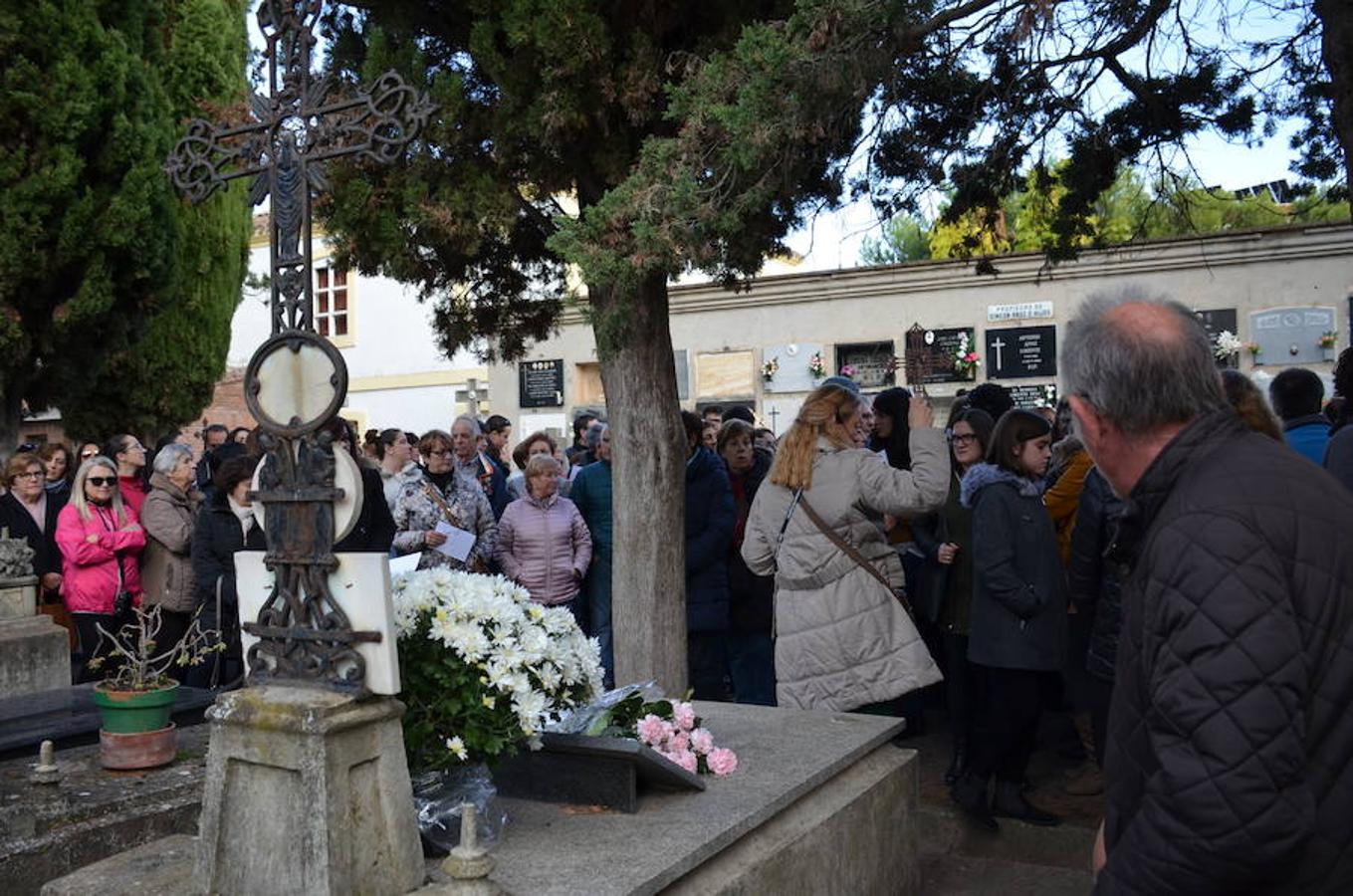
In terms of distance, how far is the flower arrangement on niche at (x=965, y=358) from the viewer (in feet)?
52.9

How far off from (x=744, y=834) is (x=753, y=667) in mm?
3700

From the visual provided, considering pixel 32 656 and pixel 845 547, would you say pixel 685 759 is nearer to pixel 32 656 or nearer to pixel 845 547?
pixel 845 547

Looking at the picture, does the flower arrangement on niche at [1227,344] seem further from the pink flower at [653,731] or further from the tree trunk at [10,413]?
the tree trunk at [10,413]

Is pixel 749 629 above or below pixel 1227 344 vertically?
below

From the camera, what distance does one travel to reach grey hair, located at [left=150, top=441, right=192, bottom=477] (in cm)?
745

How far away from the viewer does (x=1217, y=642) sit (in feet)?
5.95

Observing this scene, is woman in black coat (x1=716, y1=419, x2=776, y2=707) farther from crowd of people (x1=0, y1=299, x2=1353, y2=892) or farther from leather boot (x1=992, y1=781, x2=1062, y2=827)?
leather boot (x1=992, y1=781, x2=1062, y2=827)

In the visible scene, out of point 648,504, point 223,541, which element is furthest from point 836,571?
point 223,541

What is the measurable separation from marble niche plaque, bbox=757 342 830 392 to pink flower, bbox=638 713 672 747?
13.7 metres

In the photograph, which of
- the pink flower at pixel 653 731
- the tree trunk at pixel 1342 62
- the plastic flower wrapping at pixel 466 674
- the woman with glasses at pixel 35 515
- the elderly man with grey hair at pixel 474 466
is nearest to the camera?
the plastic flower wrapping at pixel 466 674

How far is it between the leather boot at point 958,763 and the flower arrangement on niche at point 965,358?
1092 centimetres

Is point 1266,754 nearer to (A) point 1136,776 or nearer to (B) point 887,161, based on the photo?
(A) point 1136,776

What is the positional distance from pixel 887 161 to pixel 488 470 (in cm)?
466

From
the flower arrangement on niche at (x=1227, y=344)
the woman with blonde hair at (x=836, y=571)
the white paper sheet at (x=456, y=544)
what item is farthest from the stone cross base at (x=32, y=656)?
the flower arrangement on niche at (x=1227, y=344)
